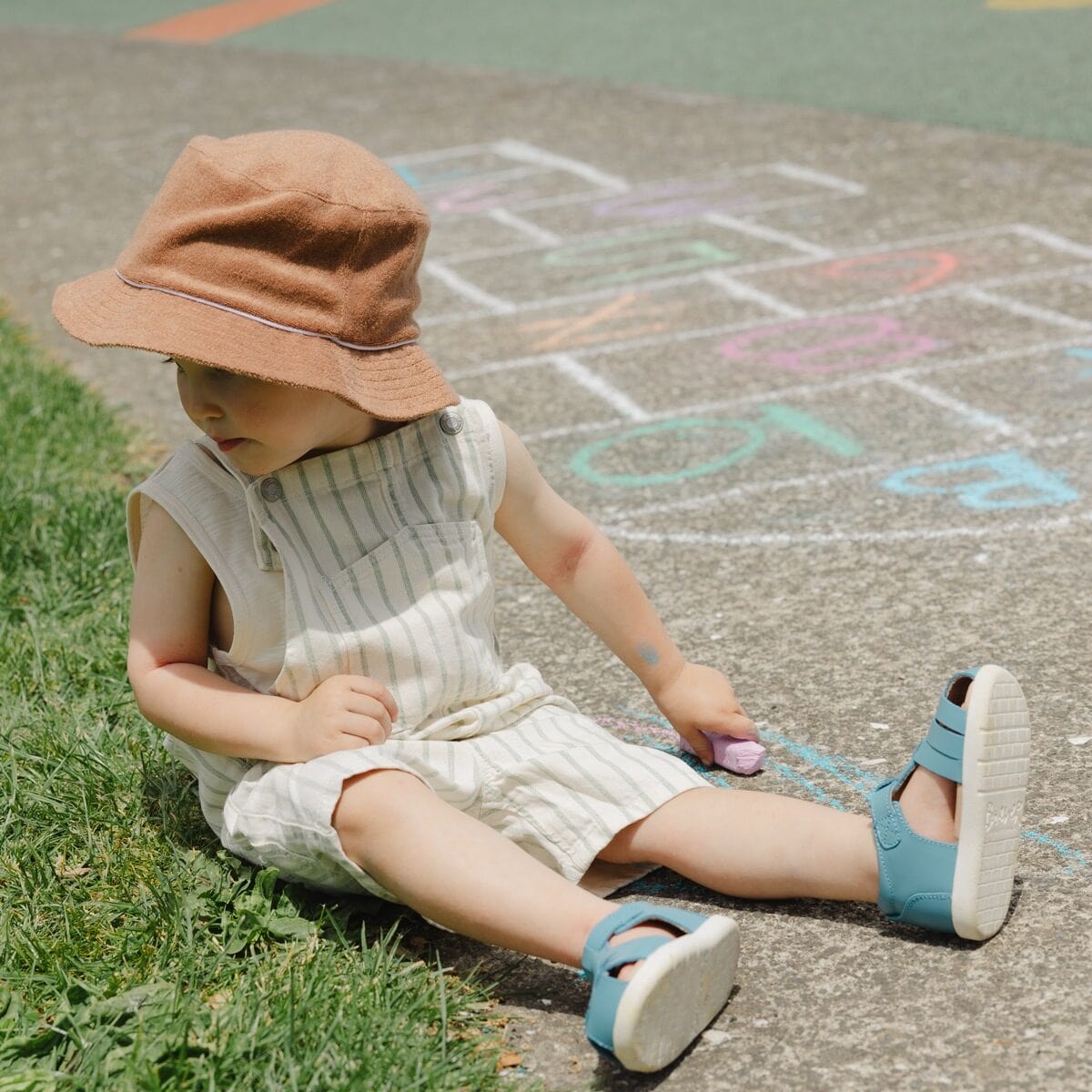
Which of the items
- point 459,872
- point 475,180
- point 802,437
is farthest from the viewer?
point 475,180

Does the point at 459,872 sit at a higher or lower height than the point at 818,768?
higher

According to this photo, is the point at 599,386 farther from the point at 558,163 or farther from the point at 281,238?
the point at 558,163

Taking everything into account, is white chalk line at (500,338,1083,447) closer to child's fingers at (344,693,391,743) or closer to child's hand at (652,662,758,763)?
child's hand at (652,662,758,763)

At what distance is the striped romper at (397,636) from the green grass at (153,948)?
0.30 ft

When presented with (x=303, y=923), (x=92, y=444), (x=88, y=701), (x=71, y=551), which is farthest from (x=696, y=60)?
(x=303, y=923)

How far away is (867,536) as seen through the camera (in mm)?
3127

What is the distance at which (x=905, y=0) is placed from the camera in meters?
9.72

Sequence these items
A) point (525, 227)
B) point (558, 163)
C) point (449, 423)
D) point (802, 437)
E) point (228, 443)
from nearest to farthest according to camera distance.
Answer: point (228, 443)
point (449, 423)
point (802, 437)
point (525, 227)
point (558, 163)

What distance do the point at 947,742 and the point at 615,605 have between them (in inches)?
24.4

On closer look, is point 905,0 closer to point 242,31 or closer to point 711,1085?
point 242,31

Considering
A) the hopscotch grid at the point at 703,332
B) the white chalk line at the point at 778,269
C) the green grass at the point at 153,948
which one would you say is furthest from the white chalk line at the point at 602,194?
the green grass at the point at 153,948

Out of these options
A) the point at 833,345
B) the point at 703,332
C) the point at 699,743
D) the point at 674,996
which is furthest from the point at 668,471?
the point at 674,996

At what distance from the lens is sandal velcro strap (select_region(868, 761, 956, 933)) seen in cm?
187

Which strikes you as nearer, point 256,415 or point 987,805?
point 987,805
